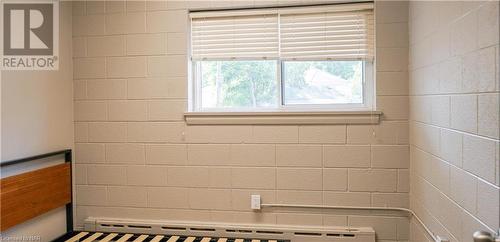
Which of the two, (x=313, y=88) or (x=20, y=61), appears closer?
(x=20, y=61)

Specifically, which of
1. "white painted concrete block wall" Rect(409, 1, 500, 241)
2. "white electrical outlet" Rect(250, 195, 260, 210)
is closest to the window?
"white painted concrete block wall" Rect(409, 1, 500, 241)

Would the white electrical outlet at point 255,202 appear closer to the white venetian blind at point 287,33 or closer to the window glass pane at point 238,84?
the window glass pane at point 238,84

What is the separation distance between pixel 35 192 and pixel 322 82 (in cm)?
209

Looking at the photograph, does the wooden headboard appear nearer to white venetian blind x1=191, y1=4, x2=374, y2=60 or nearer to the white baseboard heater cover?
the white baseboard heater cover

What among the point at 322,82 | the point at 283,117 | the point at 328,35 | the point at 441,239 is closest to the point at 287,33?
the point at 328,35

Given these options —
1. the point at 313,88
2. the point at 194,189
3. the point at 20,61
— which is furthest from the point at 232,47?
the point at 20,61

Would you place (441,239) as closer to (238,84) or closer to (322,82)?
(322,82)

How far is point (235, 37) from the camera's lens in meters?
2.49

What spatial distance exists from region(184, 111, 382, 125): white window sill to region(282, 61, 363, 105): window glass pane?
16cm

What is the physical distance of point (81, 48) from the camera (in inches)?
104

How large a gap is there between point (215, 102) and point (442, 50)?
1.53 m

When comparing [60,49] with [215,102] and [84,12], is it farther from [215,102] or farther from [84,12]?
[215,102]

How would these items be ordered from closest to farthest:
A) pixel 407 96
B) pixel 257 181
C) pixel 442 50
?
pixel 442 50 < pixel 407 96 < pixel 257 181

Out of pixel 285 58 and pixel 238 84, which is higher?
pixel 285 58
